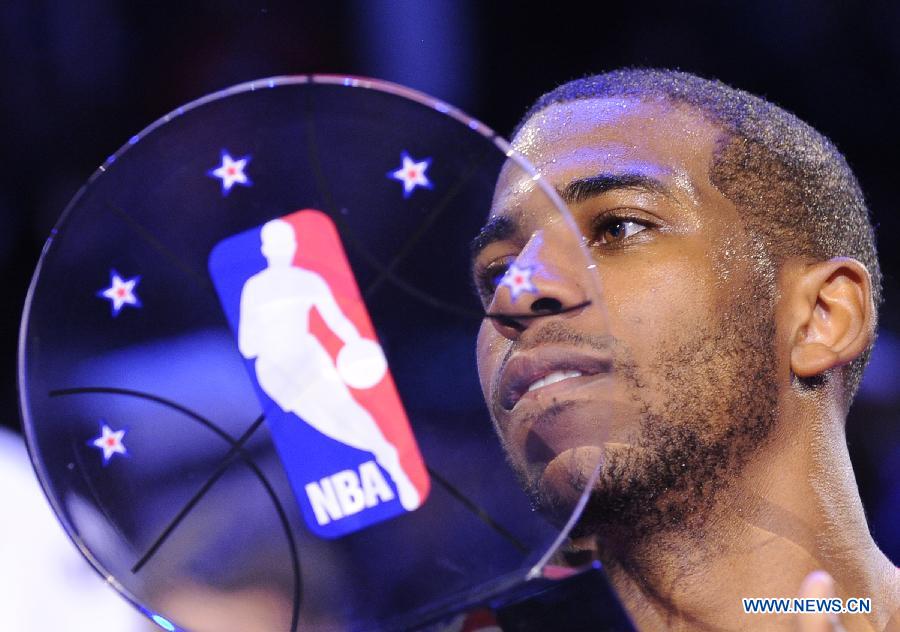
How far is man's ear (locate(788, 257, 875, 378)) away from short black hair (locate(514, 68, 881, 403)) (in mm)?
59

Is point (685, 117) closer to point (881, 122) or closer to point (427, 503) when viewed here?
point (881, 122)

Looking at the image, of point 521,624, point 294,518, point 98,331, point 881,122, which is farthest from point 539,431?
point 881,122

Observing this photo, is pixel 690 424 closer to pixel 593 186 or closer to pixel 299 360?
pixel 593 186

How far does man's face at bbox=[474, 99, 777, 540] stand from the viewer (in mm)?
1661

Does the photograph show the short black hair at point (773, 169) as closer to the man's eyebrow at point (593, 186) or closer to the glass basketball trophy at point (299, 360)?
the man's eyebrow at point (593, 186)

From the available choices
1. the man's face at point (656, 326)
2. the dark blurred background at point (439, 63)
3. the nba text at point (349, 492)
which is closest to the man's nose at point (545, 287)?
the man's face at point (656, 326)

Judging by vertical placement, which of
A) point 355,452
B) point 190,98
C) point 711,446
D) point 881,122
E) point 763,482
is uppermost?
point 190,98

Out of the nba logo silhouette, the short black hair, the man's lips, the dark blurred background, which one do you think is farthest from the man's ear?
the nba logo silhouette

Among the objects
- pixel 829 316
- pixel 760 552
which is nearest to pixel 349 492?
pixel 760 552

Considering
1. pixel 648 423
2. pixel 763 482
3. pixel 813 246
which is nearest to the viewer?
pixel 648 423

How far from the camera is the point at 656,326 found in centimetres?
186

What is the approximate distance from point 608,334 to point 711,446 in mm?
555

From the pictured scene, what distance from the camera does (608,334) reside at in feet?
4.98

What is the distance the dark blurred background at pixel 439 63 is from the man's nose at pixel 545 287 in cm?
125
